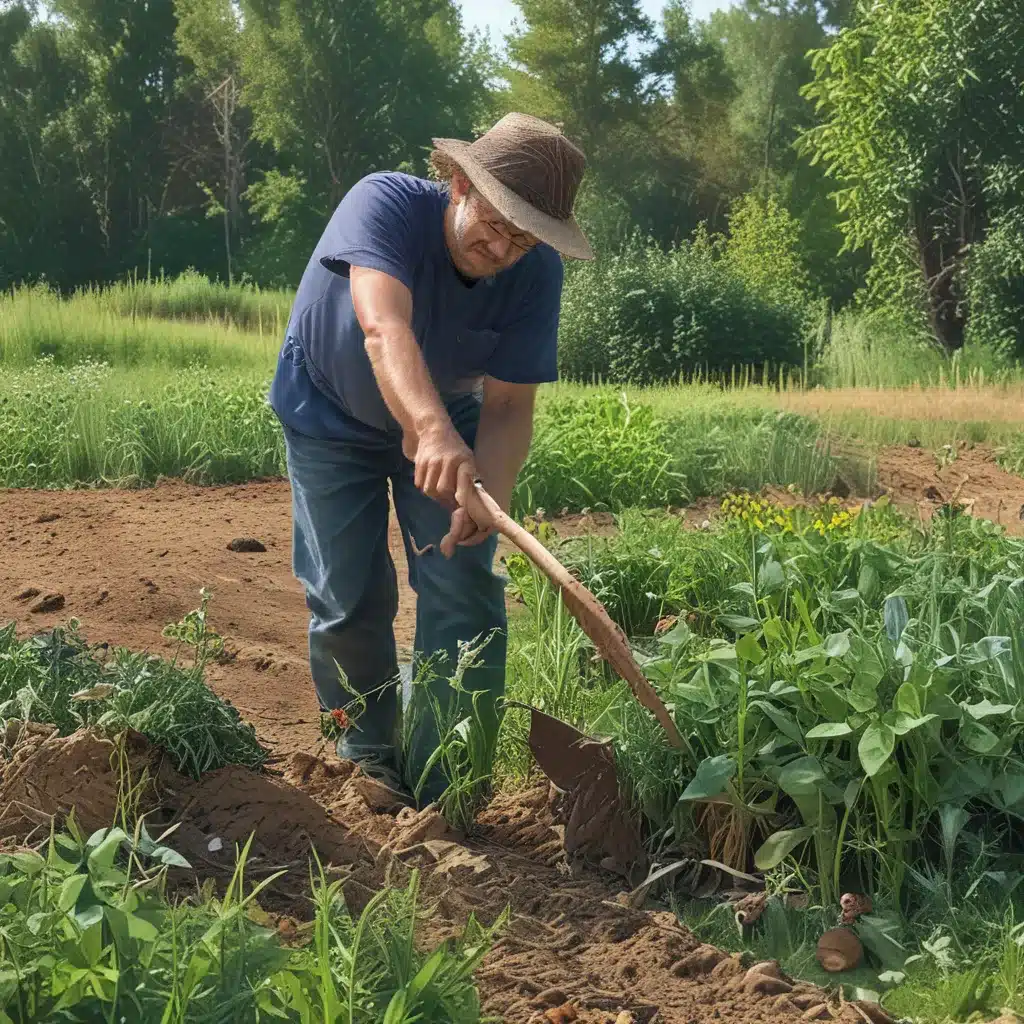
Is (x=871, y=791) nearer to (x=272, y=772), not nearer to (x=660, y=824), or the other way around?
(x=660, y=824)

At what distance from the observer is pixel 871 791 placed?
3.17 m

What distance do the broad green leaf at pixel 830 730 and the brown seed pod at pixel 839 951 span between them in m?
0.42

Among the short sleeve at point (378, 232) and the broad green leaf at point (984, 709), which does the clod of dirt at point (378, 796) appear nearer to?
the short sleeve at point (378, 232)

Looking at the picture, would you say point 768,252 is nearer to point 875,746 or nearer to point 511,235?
point 511,235

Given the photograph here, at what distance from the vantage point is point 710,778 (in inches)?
125

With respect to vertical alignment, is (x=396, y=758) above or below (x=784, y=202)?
below

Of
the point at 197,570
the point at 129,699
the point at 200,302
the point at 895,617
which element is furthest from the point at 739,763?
the point at 200,302

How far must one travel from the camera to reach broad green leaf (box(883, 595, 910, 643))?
11.1 ft

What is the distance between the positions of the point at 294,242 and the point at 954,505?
1338 inches

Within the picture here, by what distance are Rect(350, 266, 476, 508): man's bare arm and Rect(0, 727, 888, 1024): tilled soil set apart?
2.75ft

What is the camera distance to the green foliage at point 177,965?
77.0 inches

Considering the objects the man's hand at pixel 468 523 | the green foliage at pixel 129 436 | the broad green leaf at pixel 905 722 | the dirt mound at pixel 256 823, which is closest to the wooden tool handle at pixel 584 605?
the man's hand at pixel 468 523

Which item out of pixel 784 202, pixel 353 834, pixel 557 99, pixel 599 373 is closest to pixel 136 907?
pixel 353 834

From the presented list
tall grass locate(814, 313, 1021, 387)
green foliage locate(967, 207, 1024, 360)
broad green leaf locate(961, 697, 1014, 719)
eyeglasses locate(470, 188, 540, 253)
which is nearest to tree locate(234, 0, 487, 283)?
tall grass locate(814, 313, 1021, 387)
